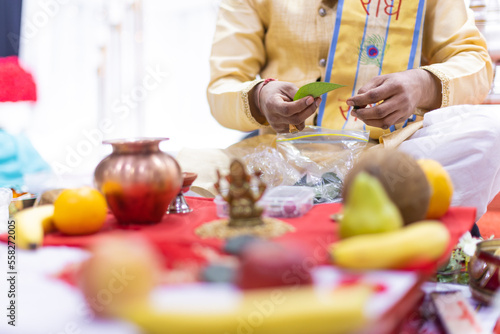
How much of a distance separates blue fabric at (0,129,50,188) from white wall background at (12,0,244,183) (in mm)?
1553

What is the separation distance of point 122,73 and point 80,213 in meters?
3.17

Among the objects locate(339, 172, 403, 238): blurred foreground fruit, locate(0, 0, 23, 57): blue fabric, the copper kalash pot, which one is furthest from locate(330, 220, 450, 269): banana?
locate(0, 0, 23, 57): blue fabric

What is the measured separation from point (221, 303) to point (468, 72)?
1.19 metres

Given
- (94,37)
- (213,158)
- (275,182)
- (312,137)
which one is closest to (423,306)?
(275,182)

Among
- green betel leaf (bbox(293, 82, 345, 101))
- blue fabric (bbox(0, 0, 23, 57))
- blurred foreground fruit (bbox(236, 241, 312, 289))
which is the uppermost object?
blue fabric (bbox(0, 0, 23, 57))

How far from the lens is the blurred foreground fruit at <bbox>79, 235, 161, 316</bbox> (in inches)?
16.9

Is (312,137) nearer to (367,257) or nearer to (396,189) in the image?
(396,189)

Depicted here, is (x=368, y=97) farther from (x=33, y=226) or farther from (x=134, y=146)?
(x=33, y=226)

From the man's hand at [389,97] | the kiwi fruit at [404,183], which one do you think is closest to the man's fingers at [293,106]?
the man's hand at [389,97]

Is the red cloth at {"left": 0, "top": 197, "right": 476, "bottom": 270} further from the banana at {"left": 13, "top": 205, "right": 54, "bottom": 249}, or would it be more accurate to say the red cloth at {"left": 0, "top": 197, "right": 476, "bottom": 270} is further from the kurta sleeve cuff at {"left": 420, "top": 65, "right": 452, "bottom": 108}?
the kurta sleeve cuff at {"left": 420, "top": 65, "right": 452, "bottom": 108}

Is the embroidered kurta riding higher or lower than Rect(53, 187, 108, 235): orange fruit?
higher

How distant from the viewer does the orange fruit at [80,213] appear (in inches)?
25.8

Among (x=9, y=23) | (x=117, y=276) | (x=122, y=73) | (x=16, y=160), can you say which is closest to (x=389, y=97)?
(x=117, y=276)

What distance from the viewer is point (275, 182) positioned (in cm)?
125
